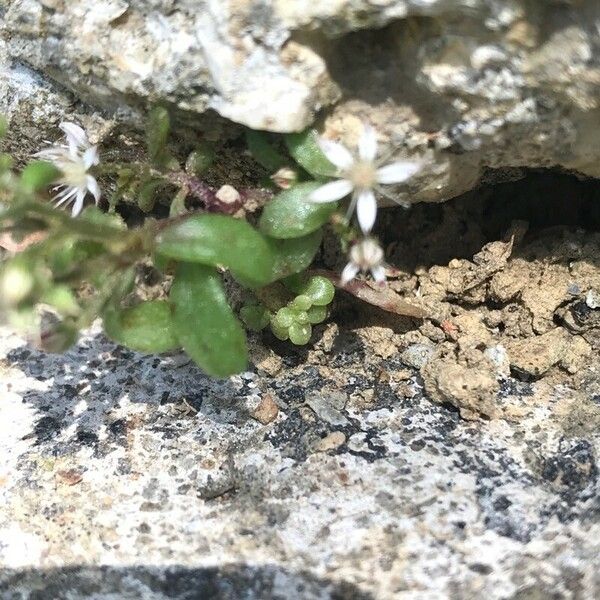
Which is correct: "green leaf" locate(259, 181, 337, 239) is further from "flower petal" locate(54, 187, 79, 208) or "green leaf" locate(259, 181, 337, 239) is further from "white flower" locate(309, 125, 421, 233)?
"flower petal" locate(54, 187, 79, 208)

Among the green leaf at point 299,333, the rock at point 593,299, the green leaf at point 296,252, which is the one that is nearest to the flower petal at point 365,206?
the green leaf at point 296,252

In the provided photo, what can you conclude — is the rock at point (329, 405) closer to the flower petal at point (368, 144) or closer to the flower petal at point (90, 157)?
the flower petal at point (368, 144)

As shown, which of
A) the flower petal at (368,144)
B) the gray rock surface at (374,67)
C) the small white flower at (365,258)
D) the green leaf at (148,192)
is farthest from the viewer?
the green leaf at (148,192)

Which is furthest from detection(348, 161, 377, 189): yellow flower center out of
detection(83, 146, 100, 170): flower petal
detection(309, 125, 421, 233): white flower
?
detection(83, 146, 100, 170): flower petal

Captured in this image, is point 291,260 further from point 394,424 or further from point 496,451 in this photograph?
point 496,451

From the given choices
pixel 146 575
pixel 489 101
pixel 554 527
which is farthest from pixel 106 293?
pixel 554 527

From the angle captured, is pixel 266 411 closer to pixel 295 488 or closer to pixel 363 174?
pixel 295 488

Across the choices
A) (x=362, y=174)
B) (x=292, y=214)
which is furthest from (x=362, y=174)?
(x=292, y=214)
